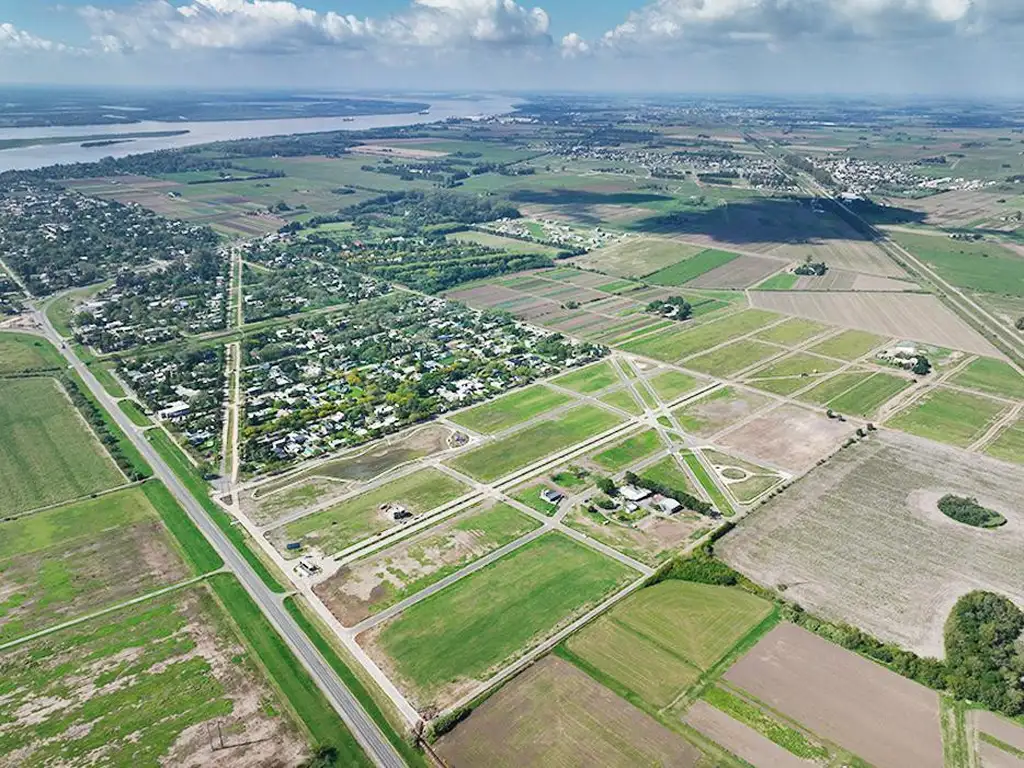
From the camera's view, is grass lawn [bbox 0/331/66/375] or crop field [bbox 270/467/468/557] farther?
grass lawn [bbox 0/331/66/375]

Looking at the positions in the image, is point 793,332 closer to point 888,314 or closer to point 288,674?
point 888,314

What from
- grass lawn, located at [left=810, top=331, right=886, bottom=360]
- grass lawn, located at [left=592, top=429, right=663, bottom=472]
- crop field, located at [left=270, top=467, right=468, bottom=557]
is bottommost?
crop field, located at [left=270, top=467, right=468, bottom=557]

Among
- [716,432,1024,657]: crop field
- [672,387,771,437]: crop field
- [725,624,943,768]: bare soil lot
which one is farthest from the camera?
[672,387,771,437]: crop field

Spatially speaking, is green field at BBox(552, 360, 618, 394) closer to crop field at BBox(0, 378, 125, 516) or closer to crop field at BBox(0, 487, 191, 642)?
crop field at BBox(0, 487, 191, 642)

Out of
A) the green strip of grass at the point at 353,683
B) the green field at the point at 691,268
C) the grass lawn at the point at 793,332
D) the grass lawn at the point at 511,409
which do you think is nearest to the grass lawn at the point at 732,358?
the grass lawn at the point at 793,332

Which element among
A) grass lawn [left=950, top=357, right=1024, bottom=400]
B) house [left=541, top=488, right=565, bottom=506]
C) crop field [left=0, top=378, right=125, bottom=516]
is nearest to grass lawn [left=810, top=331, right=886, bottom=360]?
grass lawn [left=950, top=357, right=1024, bottom=400]
